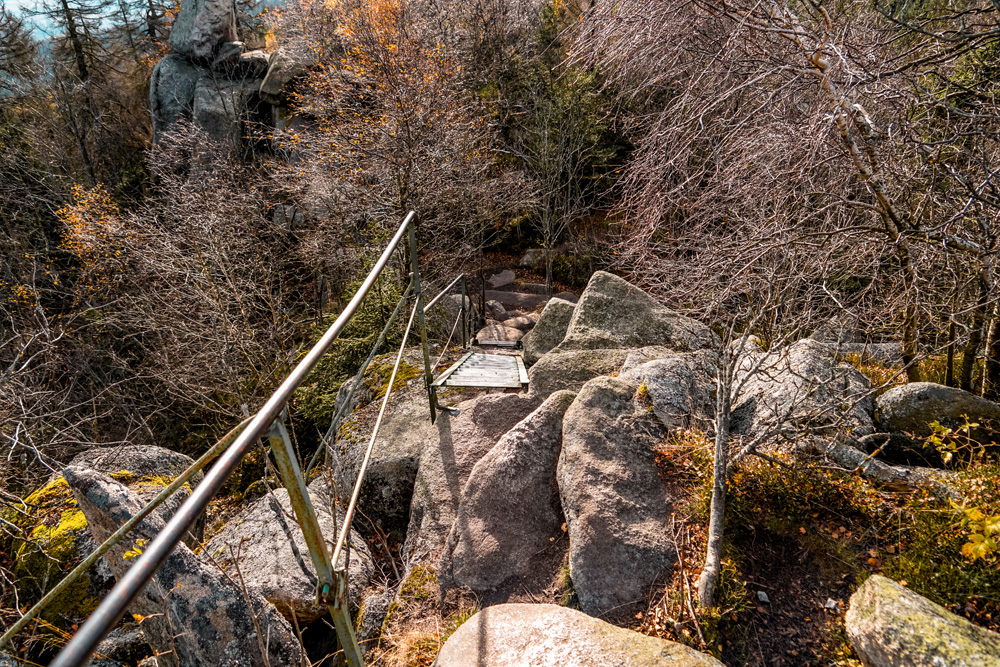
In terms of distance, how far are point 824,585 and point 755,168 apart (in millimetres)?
2485

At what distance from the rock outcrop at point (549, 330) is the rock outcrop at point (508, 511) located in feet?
10.3

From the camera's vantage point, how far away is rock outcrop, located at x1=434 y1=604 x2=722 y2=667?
199 cm

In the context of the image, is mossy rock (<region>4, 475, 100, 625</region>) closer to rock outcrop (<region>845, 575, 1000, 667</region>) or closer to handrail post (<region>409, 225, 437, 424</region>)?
handrail post (<region>409, 225, 437, 424</region>)

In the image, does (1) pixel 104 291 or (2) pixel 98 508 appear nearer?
(2) pixel 98 508

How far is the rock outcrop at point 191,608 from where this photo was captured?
2.53 m

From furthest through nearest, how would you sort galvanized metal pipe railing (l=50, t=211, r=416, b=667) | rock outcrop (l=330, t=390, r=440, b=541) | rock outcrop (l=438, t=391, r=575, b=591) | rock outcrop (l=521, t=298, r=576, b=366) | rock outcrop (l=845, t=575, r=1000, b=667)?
rock outcrop (l=521, t=298, r=576, b=366) → rock outcrop (l=330, t=390, r=440, b=541) → rock outcrop (l=438, t=391, r=575, b=591) → rock outcrop (l=845, t=575, r=1000, b=667) → galvanized metal pipe railing (l=50, t=211, r=416, b=667)

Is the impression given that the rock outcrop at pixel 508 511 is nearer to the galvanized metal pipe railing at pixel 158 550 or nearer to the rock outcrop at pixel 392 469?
the rock outcrop at pixel 392 469

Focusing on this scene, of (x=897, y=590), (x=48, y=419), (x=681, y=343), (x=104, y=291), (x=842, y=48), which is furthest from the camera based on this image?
(x=104, y=291)

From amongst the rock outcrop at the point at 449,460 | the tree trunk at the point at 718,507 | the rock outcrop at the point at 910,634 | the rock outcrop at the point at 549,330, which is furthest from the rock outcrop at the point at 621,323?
the rock outcrop at the point at 910,634

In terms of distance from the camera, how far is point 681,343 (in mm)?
5867

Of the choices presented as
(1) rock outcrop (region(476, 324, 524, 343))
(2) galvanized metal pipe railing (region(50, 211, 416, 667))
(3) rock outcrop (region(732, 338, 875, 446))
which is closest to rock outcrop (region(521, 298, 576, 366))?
(3) rock outcrop (region(732, 338, 875, 446))

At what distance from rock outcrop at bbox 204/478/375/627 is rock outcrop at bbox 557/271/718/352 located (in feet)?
10.4

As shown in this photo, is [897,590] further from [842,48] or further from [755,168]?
[842,48]

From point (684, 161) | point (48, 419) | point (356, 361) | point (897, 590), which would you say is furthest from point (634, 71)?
point (48, 419)
